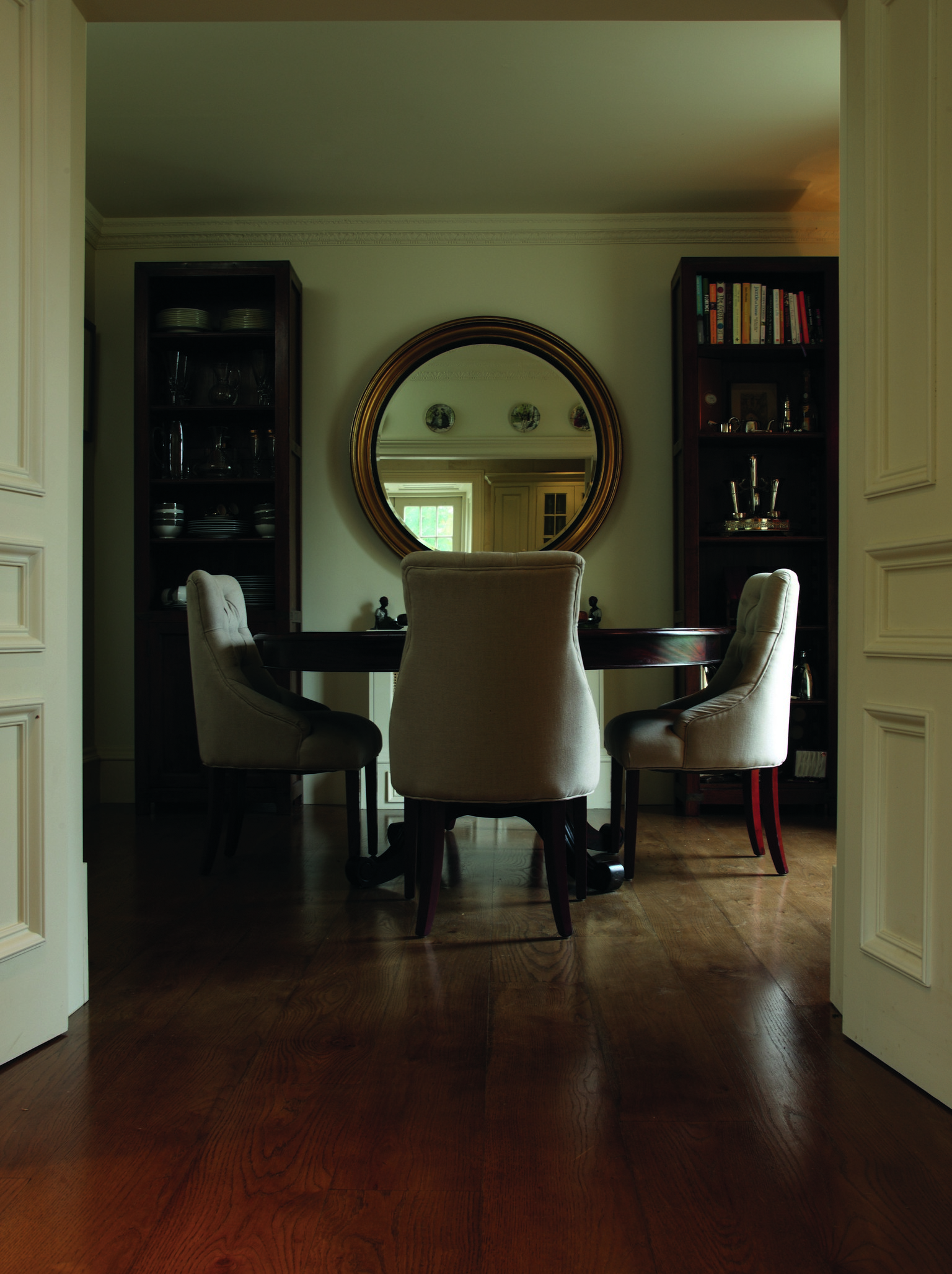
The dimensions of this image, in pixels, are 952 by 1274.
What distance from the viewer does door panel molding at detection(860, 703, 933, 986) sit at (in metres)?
1.45

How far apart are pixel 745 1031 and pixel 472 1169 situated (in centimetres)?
66

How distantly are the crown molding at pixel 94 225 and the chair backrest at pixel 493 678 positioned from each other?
9.69 ft

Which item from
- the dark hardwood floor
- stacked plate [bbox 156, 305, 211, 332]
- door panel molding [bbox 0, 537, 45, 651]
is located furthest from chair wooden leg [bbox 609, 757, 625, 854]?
stacked plate [bbox 156, 305, 211, 332]

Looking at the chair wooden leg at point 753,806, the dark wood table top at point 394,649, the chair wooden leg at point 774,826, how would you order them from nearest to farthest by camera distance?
the dark wood table top at point 394,649, the chair wooden leg at point 774,826, the chair wooden leg at point 753,806

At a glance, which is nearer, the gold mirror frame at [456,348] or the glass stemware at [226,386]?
the glass stemware at [226,386]

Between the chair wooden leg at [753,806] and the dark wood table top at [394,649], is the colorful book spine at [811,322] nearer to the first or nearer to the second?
the dark wood table top at [394,649]

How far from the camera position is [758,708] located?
2.70m

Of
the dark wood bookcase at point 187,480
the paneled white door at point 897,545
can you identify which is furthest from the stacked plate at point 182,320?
the paneled white door at point 897,545

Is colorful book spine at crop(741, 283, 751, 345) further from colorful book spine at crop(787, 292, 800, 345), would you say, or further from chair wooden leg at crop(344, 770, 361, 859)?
chair wooden leg at crop(344, 770, 361, 859)

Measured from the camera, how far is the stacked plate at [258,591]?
3850mm

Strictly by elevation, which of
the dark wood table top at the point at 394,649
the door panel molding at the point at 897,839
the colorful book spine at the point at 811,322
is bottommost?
the door panel molding at the point at 897,839

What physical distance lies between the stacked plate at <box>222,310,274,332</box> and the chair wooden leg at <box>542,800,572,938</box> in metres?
2.62

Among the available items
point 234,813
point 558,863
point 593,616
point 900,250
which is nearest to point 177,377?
point 234,813

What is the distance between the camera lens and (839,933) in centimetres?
170
